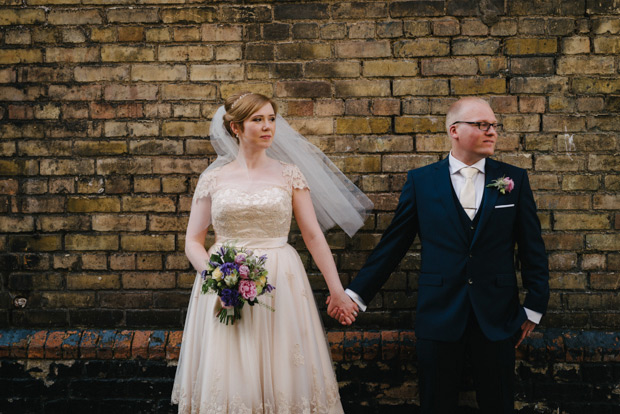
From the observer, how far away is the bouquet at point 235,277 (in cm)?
236

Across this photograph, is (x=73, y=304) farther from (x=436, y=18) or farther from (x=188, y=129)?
(x=436, y=18)

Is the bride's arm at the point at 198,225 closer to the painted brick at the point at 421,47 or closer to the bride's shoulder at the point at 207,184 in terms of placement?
the bride's shoulder at the point at 207,184

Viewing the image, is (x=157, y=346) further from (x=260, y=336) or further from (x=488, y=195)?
(x=488, y=195)

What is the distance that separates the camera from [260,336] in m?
2.65

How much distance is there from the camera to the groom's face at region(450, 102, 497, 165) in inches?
102

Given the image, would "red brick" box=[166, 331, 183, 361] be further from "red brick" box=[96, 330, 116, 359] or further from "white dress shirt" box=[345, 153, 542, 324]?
"white dress shirt" box=[345, 153, 542, 324]

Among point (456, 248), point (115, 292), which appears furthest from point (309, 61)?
point (115, 292)

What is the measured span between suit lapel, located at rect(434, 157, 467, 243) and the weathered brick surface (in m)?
0.58

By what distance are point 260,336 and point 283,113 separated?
1.46 meters

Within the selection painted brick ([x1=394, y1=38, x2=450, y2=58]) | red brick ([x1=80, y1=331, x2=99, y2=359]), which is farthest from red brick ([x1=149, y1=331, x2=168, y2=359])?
painted brick ([x1=394, y1=38, x2=450, y2=58])

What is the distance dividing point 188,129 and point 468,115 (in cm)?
180

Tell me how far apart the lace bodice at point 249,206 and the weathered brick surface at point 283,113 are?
1.89ft

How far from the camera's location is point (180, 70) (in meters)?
3.30

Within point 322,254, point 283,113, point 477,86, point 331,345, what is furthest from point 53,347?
point 477,86
